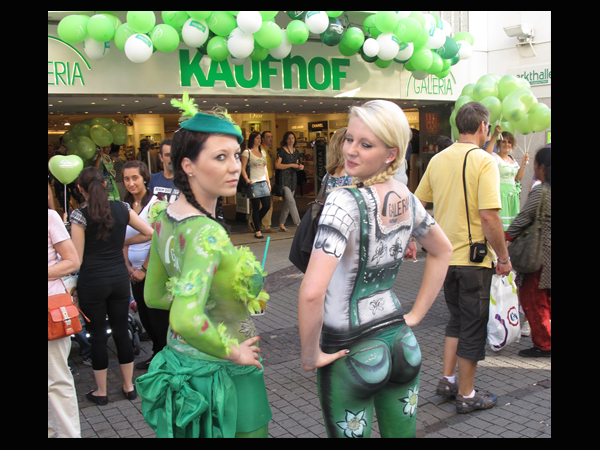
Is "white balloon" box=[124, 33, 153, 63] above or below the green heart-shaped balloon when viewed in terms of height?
above

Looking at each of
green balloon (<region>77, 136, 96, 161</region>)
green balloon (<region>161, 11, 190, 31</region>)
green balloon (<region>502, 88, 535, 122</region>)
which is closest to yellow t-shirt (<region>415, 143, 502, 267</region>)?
green balloon (<region>502, 88, 535, 122</region>)

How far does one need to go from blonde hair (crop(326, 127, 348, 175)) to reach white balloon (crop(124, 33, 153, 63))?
172 inches

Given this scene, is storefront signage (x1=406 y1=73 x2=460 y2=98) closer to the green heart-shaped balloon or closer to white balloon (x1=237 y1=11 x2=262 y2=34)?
white balloon (x1=237 y1=11 x2=262 y2=34)

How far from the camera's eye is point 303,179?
14.1 metres

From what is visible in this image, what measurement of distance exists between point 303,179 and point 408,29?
6329 millimetres

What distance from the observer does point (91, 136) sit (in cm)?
1024

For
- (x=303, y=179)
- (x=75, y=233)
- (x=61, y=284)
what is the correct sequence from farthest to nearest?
(x=303, y=179) < (x=75, y=233) < (x=61, y=284)

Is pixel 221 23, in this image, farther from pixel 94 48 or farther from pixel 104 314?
pixel 104 314

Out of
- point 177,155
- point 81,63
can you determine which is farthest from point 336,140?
point 81,63

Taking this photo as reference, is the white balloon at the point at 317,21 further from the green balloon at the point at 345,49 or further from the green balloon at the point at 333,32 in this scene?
the green balloon at the point at 345,49

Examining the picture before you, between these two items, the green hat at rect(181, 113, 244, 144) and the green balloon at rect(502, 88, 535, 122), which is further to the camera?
the green balloon at rect(502, 88, 535, 122)

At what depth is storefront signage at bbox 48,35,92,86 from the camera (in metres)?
7.96

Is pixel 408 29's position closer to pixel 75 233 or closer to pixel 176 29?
pixel 176 29

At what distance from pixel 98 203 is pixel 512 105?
209 inches
